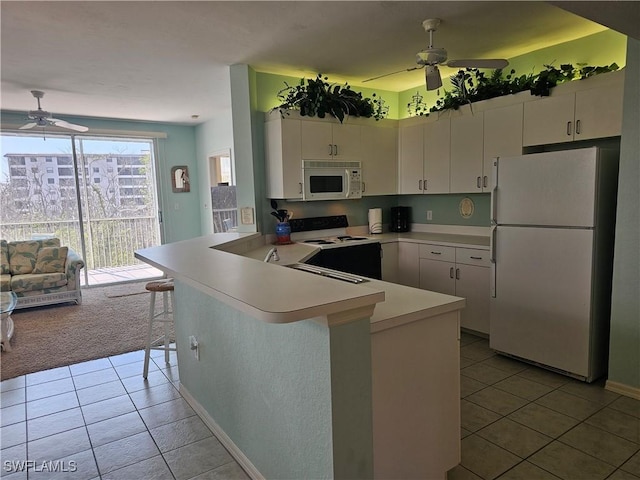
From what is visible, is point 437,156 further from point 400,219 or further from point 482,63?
point 482,63

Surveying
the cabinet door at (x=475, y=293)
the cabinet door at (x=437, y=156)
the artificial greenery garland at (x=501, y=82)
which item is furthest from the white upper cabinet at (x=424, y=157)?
the cabinet door at (x=475, y=293)

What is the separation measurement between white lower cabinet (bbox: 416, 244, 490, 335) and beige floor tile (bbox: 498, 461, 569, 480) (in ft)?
5.85

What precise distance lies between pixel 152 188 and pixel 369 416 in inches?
253

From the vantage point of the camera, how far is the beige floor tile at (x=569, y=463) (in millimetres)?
2002

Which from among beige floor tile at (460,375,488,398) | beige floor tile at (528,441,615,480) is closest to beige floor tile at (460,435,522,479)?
beige floor tile at (528,441,615,480)

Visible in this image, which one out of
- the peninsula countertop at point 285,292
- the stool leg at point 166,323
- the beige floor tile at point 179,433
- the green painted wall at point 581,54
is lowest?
the beige floor tile at point 179,433

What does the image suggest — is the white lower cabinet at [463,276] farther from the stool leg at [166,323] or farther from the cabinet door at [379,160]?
the stool leg at [166,323]

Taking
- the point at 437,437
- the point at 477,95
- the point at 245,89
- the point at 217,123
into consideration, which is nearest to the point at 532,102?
the point at 477,95

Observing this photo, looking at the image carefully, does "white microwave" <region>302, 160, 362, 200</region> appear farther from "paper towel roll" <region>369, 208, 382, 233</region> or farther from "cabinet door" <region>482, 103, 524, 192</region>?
"cabinet door" <region>482, 103, 524, 192</region>

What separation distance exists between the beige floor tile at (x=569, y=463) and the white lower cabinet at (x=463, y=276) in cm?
161

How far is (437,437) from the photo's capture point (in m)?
1.86

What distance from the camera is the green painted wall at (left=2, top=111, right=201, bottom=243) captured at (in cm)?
696

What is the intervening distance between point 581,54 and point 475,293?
219 cm

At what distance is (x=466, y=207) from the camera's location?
173 inches
